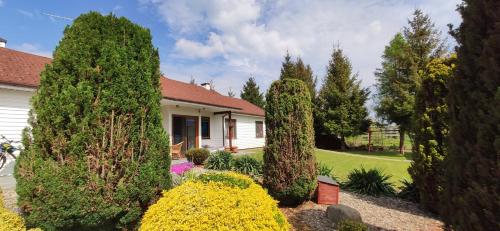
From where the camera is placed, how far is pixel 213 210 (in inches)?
121

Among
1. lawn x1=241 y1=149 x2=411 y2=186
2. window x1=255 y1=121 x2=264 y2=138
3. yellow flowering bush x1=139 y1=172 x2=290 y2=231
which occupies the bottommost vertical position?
lawn x1=241 y1=149 x2=411 y2=186

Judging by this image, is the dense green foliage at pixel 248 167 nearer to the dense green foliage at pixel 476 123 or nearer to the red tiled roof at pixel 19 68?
the dense green foliage at pixel 476 123

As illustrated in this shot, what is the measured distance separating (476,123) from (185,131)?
15.5m

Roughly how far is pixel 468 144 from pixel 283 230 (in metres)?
2.12

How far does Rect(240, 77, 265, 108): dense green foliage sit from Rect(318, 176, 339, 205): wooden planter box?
3161cm

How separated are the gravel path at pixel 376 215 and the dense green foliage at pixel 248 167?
3.25 metres

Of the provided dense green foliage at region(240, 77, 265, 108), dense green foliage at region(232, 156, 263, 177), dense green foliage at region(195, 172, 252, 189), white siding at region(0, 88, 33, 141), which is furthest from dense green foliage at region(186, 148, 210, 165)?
dense green foliage at region(240, 77, 265, 108)

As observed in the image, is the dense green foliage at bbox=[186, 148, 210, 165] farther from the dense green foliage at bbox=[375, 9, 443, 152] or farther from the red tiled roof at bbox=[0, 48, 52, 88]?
the dense green foliage at bbox=[375, 9, 443, 152]

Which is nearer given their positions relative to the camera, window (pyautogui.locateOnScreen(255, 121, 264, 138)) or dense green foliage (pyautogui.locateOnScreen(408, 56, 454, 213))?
dense green foliage (pyautogui.locateOnScreen(408, 56, 454, 213))

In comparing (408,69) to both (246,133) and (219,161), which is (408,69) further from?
(219,161)

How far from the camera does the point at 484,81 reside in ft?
7.04

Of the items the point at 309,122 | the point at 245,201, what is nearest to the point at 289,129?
the point at 309,122

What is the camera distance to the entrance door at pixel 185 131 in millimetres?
16250

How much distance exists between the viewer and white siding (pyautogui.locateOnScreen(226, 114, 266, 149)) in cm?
2178
